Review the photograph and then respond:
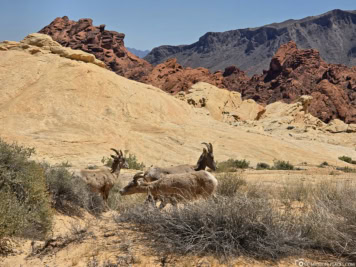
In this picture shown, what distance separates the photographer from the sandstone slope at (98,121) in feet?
70.9

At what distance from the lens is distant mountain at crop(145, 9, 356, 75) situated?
429 ft

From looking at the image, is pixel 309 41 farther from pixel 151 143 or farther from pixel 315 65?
pixel 151 143

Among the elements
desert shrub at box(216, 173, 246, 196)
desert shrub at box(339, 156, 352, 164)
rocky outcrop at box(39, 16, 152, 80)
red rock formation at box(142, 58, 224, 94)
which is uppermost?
rocky outcrop at box(39, 16, 152, 80)

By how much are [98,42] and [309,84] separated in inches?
2116

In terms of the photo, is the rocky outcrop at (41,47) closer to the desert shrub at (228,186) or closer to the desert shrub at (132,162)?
the desert shrub at (132,162)

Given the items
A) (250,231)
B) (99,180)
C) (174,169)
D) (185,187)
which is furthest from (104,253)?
(174,169)

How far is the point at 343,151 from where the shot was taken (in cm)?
3072

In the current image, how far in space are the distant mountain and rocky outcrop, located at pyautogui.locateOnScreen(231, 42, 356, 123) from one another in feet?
117

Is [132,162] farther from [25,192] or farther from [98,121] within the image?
[25,192]

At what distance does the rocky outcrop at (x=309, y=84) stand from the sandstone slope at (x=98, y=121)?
1601 inches

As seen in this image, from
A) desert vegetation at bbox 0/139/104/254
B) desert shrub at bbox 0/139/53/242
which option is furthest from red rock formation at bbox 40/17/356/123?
desert shrub at bbox 0/139/53/242

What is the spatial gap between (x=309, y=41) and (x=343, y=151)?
11840 cm

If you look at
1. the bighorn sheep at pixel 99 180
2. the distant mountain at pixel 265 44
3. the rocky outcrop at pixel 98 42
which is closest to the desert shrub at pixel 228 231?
the bighorn sheep at pixel 99 180

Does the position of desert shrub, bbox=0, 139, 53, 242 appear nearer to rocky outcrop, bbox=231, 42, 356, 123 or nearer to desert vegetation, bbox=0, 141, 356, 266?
desert vegetation, bbox=0, 141, 356, 266
